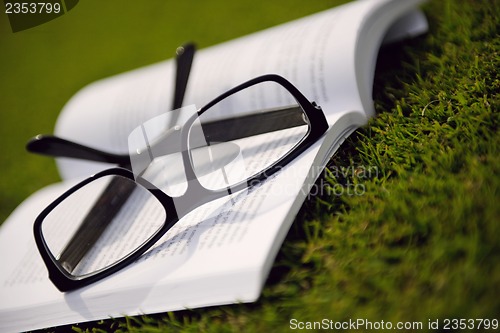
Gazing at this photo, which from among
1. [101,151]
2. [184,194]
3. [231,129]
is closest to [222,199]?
[184,194]

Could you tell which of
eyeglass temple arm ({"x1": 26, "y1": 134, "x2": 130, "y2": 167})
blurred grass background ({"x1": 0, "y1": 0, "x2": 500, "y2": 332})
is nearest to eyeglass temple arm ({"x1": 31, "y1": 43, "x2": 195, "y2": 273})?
eyeglass temple arm ({"x1": 26, "y1": 134, "x2": 130, "y2": 167})

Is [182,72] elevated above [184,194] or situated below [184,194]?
above

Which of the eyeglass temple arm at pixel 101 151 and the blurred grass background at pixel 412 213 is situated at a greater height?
the eyeglass temple arm at pixel 101 151

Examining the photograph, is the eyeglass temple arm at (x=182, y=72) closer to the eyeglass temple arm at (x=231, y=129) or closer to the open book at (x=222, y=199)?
the open book at (x=222, y=199)

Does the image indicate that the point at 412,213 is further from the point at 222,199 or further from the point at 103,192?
the point at 103,192

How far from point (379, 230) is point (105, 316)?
394 millimetres

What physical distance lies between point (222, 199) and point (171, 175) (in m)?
0.11

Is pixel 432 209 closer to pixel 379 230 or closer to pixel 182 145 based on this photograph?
pixel 379 230

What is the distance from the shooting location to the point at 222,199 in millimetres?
763

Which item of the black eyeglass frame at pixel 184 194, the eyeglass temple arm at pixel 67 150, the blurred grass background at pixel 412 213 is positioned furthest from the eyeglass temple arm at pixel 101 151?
the blurred grass background at pixel 412 213

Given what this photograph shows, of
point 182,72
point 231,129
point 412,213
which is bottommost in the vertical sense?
point 412,213

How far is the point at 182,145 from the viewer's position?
2.55 feet

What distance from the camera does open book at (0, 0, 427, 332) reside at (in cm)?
63

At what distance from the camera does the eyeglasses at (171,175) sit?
750 millimetres
